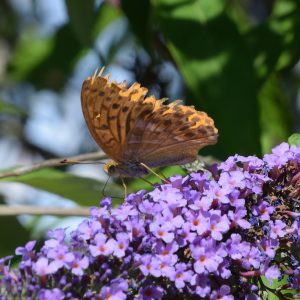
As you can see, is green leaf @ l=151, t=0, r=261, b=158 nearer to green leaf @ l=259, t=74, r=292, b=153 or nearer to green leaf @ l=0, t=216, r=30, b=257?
green leaf @ l=259, t=74, r=292, b=153

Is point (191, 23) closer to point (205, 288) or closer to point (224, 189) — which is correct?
point (224, 189)

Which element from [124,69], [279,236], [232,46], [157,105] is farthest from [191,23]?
[279,236]

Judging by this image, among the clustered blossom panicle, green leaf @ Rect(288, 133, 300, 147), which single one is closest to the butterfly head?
the clustered blossom panicle

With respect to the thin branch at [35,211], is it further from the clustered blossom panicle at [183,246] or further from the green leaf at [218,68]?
the green leaf at [218,68]

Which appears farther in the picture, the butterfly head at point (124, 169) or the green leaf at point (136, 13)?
the green leaf at point (136, 13)

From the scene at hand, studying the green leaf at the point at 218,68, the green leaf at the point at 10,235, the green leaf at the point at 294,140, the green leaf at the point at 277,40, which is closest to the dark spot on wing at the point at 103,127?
the green leaf at the point at 294,140

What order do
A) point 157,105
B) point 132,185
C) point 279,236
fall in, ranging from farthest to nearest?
1. point 132,185
2. point 157,105
3. point 279,236

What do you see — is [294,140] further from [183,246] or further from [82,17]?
[82,17]
